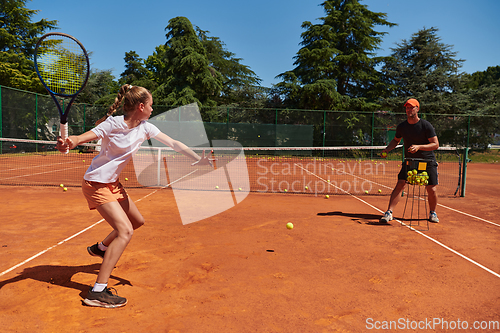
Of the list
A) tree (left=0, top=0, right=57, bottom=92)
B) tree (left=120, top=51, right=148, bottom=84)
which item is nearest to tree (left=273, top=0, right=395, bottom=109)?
tree (left=120, top=51, right=148, bottom=84)

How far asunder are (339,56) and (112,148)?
25.0 meters

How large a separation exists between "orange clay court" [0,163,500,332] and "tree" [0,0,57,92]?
74.9 feet

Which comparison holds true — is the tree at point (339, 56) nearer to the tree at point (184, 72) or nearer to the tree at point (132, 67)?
the tree at point (184, 72)

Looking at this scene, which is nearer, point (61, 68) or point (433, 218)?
point (61, 68)

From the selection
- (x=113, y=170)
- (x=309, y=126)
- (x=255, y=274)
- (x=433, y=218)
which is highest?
(x=309, y=126)

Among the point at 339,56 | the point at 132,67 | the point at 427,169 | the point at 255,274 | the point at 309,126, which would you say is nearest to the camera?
the point at 255,274

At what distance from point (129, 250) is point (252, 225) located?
1.85 m

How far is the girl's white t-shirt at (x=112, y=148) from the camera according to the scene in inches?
98.3

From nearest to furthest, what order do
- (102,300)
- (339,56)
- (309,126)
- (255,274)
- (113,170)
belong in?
(102,300) → (113,170) → (255,274) → (309,126) → (339,56)

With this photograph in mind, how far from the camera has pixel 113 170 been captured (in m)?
2.57

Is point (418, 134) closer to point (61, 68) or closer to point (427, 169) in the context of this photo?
point (427, 169)

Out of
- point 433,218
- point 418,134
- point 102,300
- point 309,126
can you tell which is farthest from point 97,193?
point 309,126

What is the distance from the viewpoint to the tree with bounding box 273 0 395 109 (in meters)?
24.7

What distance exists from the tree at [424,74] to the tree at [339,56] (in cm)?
158
